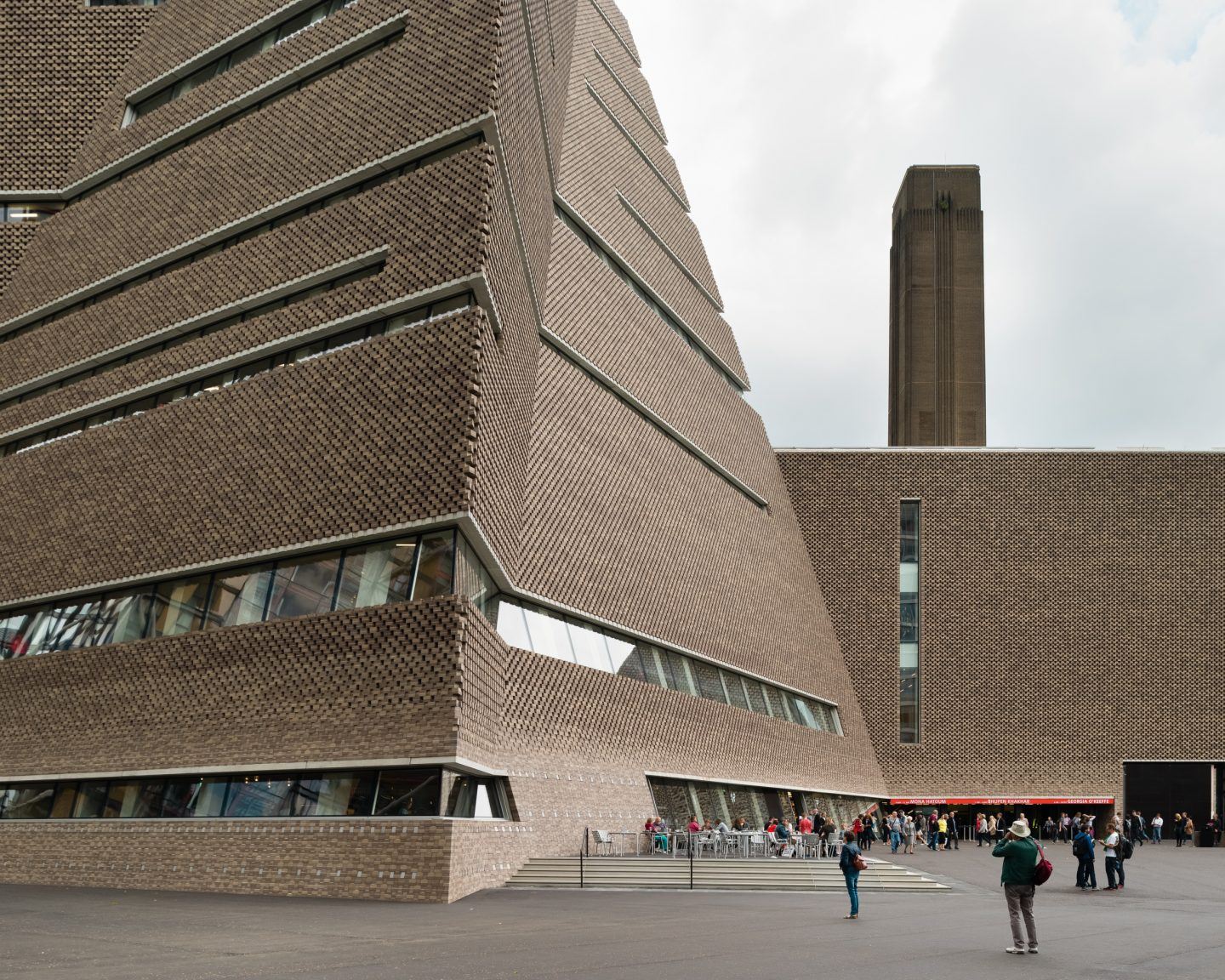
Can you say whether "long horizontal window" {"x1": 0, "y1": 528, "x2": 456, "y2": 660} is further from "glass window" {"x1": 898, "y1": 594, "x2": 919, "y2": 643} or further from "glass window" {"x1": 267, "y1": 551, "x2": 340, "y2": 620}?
"glass window" {"x1": 898, "y1": 594, "x2": 919, "y2": 643}

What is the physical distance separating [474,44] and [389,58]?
275 centimetres

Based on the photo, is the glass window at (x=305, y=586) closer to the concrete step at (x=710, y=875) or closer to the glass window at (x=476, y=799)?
the glass window at (x=476, y=799)

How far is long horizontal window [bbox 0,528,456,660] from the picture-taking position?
2091 cm

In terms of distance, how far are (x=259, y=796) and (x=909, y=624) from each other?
32.6 meters

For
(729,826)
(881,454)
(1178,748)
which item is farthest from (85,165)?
(1178,748)

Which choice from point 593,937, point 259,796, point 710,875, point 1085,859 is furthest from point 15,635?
point 1085,859

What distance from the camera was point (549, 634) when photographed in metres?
25.7

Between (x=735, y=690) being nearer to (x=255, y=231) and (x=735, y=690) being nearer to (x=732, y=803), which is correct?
(x=732, y=803)

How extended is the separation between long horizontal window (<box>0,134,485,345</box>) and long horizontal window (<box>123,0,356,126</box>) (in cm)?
586

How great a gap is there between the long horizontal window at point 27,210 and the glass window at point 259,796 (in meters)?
19.8

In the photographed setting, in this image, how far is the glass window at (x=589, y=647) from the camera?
1049 inches

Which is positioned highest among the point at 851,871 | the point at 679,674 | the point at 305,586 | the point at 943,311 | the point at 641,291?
the point at 943,311

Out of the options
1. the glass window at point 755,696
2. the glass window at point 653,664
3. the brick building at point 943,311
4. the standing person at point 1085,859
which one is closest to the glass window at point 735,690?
the glass window at point 755,696

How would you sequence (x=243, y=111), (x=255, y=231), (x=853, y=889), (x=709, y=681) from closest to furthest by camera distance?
(x=853, y=889) → (x=255, y=231) → (x=243, y=111) → (x=709, y=681)
